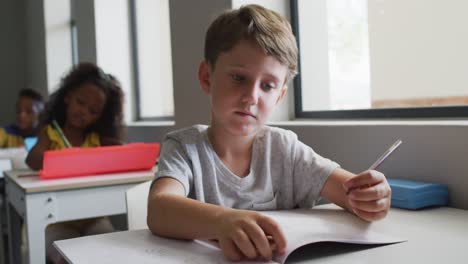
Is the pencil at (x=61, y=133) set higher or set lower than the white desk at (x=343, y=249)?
higher

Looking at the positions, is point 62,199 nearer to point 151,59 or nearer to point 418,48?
point 418,48

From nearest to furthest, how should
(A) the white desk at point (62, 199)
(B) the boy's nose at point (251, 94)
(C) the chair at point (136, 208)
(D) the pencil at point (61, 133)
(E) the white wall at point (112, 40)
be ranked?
(B) the boy's nose at point (251, 94), (C) the chair at point (136, 208), (A) the white desk at point (62, 199), (D) the pencil at point (61, 133), (E) the white wall at point (112, 40)

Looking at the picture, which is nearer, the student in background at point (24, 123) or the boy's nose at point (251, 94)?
the boy's nose at point (251, 94)

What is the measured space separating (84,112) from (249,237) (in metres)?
1.82

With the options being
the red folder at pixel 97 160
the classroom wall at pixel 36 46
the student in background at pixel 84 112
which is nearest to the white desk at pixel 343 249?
the red folder at pixel 97 160

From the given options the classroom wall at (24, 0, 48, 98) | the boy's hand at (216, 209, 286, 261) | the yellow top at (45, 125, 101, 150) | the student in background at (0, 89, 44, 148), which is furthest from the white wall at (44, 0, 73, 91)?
the boy's hand at (216, 209, 286, 261)

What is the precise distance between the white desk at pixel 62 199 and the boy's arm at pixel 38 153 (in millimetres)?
232

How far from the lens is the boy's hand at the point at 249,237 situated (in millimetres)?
642

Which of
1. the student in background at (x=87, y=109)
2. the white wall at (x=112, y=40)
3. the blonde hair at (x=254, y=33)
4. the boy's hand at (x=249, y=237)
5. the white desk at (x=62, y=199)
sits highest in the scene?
the white wall at (x=112, y=40)

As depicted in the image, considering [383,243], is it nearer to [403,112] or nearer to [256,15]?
[256,15]

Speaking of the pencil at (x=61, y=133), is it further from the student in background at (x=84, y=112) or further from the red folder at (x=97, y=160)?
the red folder at (x=97, y=160)

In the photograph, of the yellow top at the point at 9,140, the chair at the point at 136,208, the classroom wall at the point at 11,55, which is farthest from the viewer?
the classroom wall at the point at 11,55

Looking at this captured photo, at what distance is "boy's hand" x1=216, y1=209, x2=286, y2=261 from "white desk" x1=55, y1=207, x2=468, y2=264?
33mm

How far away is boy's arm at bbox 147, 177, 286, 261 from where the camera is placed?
0.65 m
